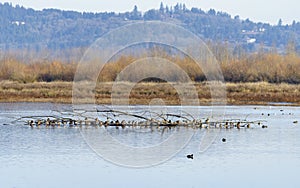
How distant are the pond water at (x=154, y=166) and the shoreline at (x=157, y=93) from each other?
49.7ft

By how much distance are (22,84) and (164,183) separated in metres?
36.0

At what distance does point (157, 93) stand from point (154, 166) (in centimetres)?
2658

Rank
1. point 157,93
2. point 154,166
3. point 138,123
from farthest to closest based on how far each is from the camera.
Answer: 1. point 157,93
2. point 138,123
3. point 154,166

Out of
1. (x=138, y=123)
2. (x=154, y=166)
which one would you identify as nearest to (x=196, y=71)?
(x=138, y=123)

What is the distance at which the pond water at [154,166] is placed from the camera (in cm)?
1484

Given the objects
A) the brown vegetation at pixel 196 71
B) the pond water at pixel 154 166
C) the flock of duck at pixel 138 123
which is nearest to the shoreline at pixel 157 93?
the brown vegetation at pixel 196 71

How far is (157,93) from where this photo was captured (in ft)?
142

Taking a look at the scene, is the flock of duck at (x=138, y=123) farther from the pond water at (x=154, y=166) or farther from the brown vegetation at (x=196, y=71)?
the brown vegetation at (x=196, y=71)

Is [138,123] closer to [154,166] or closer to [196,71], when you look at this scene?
[154,166]

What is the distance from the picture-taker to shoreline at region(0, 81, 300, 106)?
131 ft

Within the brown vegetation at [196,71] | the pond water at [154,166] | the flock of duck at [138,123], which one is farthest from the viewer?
the brown vegetation at [196,71]

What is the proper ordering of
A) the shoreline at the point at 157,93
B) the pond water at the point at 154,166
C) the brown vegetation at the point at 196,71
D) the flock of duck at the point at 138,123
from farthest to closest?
the brown vegetation at the point at 196,71
the shoreline at the point at 157,93
the flock of duck at the point at 138,123
the pond water at the point at 154,166

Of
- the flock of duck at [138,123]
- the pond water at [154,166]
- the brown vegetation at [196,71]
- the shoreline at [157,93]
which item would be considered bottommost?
the pond water at [154,166]

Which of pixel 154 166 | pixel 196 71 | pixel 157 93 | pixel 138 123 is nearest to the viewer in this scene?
pixel 154 166
